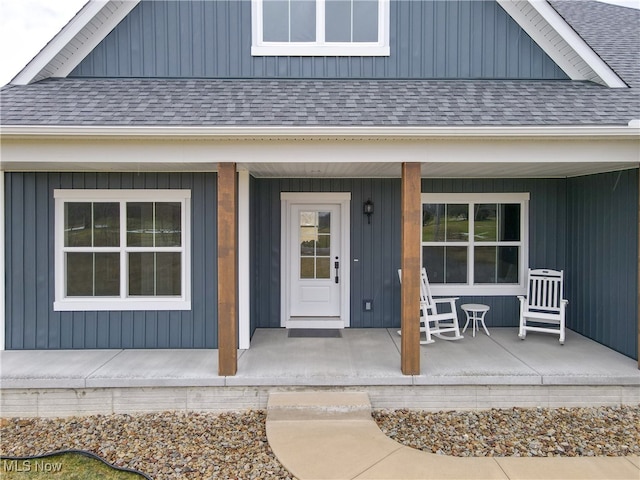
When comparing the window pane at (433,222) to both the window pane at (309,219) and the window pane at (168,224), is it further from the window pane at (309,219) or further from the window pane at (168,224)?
the window pane at (168,224)

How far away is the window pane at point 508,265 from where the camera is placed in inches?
290

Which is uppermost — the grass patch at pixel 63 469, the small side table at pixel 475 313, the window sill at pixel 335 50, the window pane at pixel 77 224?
the window sill at pixel 335 50

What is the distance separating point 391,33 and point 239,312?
4264mm

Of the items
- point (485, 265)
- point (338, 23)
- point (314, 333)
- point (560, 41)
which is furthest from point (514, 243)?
point (338, 23)

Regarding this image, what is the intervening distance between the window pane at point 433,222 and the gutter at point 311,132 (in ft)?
7.89

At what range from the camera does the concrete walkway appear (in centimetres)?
382

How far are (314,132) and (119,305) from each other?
3.51 meters

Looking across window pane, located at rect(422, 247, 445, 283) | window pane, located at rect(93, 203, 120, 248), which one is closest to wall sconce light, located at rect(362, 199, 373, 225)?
window pane, located at rect(422, 247, 445, 283)

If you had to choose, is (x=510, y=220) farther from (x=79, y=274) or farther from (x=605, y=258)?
(x=79, y=274)

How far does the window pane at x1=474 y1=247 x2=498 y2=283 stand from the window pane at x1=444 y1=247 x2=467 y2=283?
180mm

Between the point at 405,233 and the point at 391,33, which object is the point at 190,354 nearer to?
the point at 405,233

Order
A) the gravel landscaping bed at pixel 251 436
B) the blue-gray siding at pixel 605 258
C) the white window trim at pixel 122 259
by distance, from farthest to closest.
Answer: the white window trim at pixel 122 259 < the blue-gray siding at pixel 605 258 < the gravel landscaping bed at pixel 251 436

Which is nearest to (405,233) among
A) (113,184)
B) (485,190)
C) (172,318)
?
(485,190)

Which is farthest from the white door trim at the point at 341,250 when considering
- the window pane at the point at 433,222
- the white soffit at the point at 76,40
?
the white soffit at the point at 76,40
